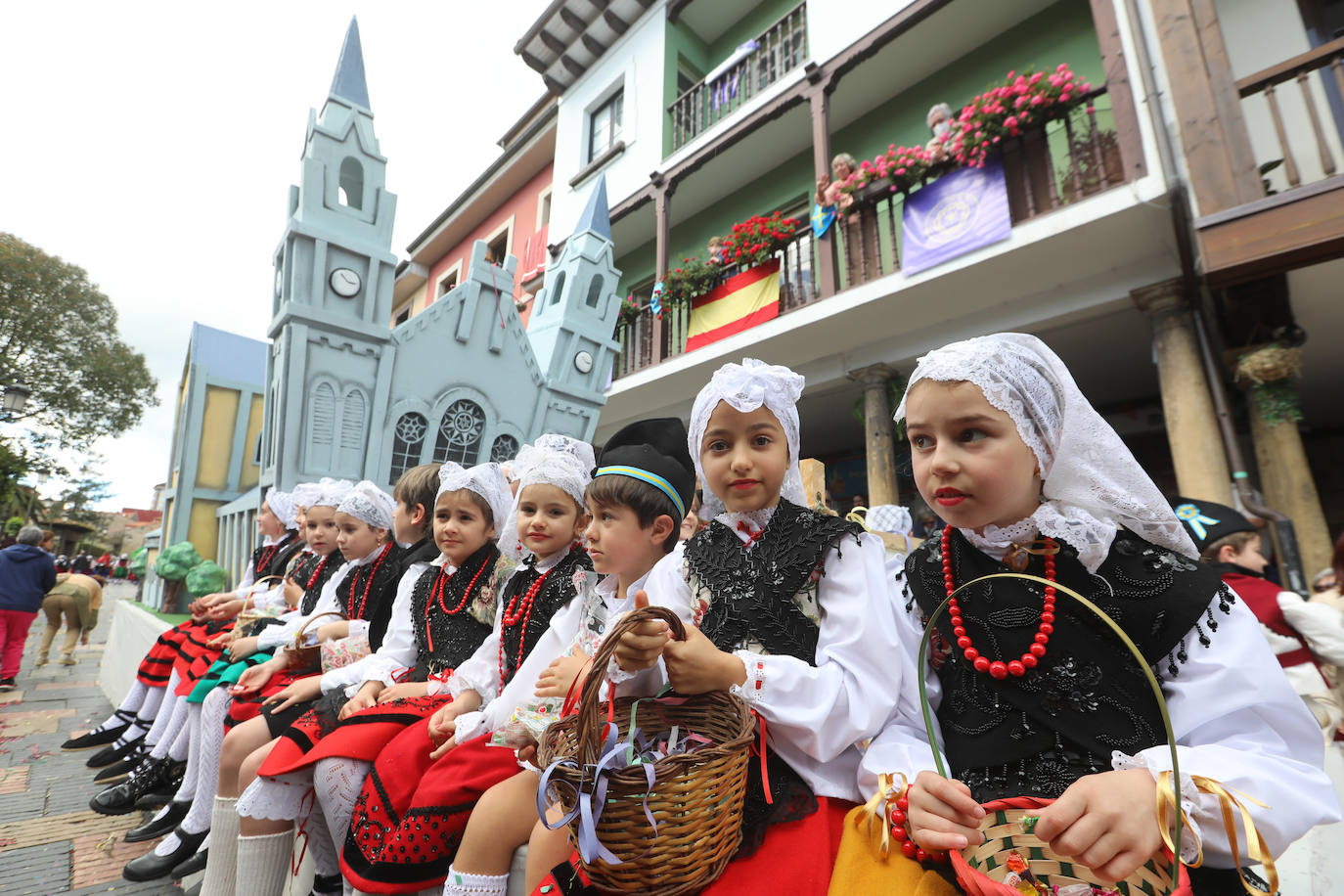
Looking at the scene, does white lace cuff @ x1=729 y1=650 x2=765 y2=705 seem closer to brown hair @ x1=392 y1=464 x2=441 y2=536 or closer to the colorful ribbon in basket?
the colorful ribbon in basket

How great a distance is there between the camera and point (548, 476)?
88.9 inches

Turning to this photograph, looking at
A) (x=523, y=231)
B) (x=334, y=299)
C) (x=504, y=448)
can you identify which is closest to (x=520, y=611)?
(x=334, y=299)

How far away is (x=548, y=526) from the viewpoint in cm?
222

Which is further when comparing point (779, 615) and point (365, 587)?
point (365, 587)

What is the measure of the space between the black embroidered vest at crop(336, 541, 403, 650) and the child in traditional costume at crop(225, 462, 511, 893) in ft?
0.40

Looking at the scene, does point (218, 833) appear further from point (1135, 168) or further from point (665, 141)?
point (665, 141)

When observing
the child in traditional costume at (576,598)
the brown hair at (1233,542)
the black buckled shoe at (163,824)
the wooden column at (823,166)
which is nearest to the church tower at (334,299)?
the black buckled shoe at (163,824)

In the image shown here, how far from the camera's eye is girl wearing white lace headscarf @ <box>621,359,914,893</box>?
50.6 inches

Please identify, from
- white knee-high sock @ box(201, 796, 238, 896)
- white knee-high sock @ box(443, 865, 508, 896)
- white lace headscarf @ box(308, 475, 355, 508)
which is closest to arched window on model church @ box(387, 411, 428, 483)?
white lace headscarf @ box(308, 475, 355, 508)

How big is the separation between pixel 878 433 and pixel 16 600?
32.2ft

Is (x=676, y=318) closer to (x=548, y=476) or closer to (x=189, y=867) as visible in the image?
(x=548, y=476)

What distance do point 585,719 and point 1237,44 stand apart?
333 inches

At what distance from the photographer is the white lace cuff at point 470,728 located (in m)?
1.84

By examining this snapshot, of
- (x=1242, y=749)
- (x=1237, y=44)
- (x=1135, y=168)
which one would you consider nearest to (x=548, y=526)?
(x=1242, y=749)
